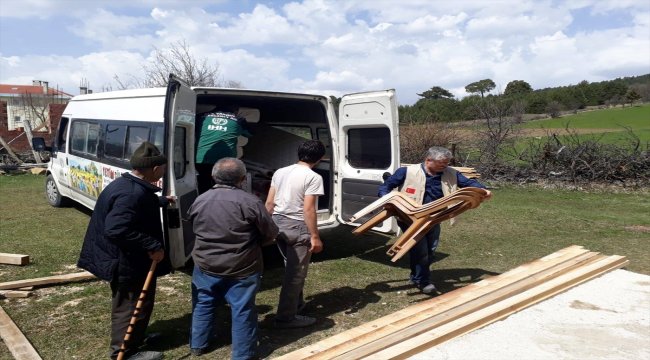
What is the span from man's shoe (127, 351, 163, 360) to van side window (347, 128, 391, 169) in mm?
3327

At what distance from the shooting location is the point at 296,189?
409 centimetres

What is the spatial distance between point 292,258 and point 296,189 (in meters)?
0.59

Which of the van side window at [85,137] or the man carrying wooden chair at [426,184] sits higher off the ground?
the van side window at [85,137]

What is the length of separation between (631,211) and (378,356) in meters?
9.16

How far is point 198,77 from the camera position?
73.6 feet

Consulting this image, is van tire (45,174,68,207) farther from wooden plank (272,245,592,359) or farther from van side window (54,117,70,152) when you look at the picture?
wooden plank (272,245,592,359)

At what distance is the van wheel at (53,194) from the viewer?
9500 mm

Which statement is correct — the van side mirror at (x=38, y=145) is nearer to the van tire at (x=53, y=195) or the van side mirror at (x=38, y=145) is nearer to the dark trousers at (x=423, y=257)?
the van tire at (x=53, y=195)

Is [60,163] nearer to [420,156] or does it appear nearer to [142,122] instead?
[142,122]

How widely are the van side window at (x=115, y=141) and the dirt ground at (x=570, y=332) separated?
15.3ft

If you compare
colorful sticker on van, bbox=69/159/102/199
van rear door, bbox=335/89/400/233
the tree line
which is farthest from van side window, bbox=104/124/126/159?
the tree line

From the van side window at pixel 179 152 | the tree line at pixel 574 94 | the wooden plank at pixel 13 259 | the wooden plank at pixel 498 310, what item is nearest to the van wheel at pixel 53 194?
the wooden plank at pixel 13 259

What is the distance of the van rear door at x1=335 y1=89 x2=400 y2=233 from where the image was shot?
220 inches

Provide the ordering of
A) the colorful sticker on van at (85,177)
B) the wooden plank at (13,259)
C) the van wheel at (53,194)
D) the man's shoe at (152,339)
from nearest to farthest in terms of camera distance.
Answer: the man's shoe at (152,339) → the wooden plank at (13,259) → the colorful sticker on van at (85,177) → the van wheel at (53,194)
